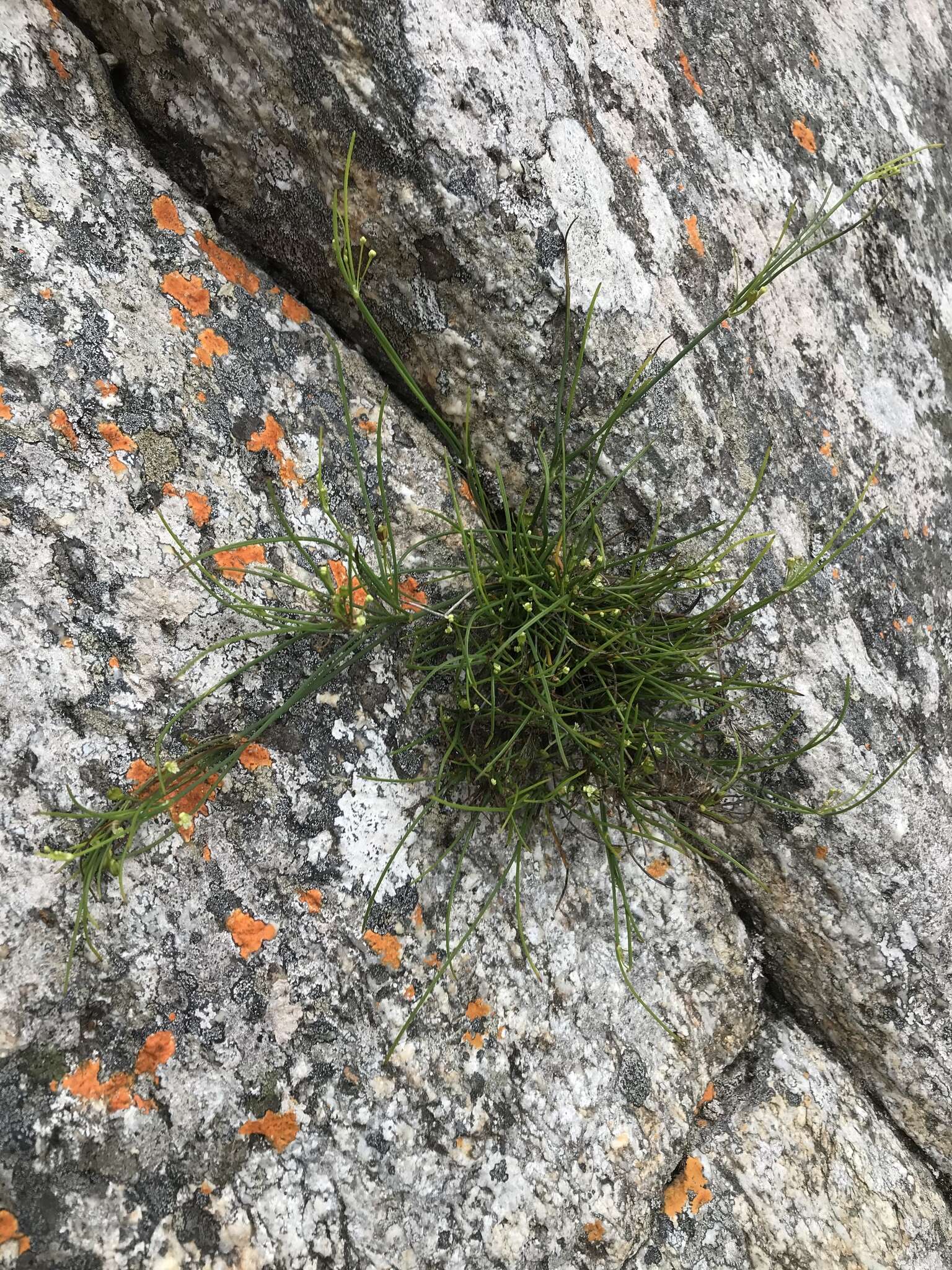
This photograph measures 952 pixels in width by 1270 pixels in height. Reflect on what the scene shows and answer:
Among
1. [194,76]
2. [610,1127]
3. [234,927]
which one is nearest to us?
[234,927]

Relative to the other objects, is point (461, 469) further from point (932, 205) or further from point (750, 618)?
point (932, 205)

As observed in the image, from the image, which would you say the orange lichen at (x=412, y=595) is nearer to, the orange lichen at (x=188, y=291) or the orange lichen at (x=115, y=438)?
the orange lichen at (x=115, y=438)

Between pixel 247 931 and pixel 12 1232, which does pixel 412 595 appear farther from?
pixel 12 1232

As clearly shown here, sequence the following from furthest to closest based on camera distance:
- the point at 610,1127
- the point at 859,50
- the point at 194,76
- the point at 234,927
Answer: the point at 859,50
the point at 610,1127
the point at 194,76
the point at 234,927

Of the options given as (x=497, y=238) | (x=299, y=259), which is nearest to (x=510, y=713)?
(x=497, y=238)

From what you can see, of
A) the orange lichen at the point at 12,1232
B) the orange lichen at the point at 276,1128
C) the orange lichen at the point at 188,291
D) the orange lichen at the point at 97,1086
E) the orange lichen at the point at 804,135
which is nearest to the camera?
the orange lichen at the point at 12,1232

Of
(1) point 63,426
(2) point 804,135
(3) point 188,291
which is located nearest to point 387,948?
(1) point 63,426

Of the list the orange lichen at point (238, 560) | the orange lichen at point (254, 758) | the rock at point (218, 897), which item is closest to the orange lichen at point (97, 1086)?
the rock at point (218, 897)

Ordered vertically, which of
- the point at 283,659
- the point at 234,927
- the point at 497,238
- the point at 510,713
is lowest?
the point at 234,927
